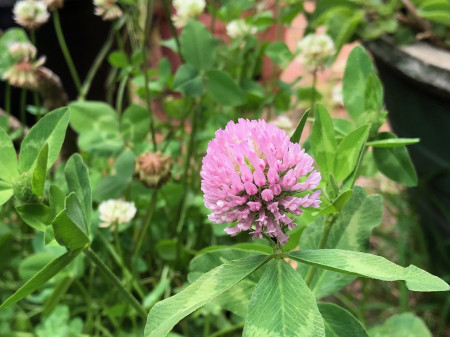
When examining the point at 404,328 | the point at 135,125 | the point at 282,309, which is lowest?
the point at 404,328

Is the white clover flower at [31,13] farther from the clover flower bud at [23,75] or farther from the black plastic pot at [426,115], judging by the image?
the black plastic pot at [426,115]

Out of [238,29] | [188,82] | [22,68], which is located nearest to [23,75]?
[22,68]

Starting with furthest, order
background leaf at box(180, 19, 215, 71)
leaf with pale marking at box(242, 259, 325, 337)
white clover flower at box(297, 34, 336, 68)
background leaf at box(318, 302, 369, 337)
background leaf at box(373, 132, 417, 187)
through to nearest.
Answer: white clover flower at box(297, 34, 336, 68) → background leaf at box(180, 19, 215, 71) → background leaf at box(373, 132, 417, 187) → background leaf at box(318, 302, 369, 337) → leaf with pale marking at box(242, 259, 325, 337)

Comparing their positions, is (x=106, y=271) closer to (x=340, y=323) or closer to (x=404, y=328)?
(x=340, y=323)

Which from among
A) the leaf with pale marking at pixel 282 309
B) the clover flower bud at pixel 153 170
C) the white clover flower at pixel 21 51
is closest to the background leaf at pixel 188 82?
the clover flower bud at pixel 153 170

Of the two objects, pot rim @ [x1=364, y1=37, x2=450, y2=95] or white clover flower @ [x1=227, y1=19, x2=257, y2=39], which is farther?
white clover flower @ [x1=227, y1=19, x2=257, y2=39]

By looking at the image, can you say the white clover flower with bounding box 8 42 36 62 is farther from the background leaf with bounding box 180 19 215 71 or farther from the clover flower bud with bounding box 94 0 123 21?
the background leaf with bounding box 180 19 215 71

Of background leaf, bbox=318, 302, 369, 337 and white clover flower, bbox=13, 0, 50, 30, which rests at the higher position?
white clover flower, bbox=13, 0, 50, 30

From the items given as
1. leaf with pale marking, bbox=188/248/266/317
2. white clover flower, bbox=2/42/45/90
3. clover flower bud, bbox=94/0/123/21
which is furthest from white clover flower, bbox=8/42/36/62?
leaf with pale marking, bbox=188/248/266/317
